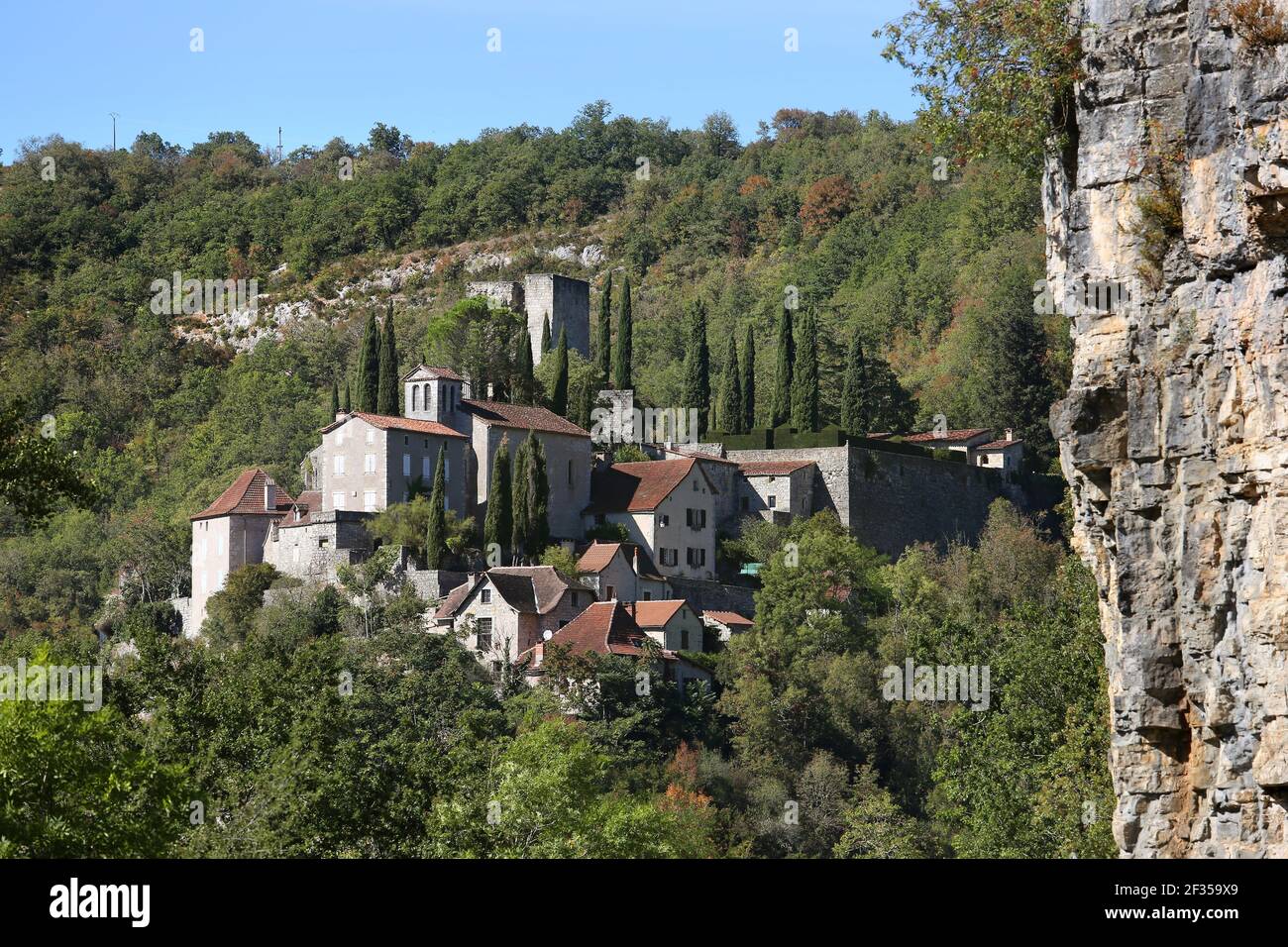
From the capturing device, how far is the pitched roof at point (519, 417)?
64.0 metres

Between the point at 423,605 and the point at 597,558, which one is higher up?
the point at 597,558

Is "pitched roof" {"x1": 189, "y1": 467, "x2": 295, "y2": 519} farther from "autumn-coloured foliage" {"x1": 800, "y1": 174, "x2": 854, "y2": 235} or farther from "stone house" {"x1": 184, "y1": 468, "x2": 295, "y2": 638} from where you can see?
"autumn-coloured foliage" {"x1": 800, "y1": 174, "x2": 854, "y2": 235}

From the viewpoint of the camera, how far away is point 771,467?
6819 cm

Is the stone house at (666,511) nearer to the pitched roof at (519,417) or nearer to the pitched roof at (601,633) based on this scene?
the pitched roof at (519,417)

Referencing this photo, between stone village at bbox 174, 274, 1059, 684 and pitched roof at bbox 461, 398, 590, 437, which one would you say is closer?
stone village at bbox 174, 274, 1059, 684

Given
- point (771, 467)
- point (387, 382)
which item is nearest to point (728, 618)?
point (771, 467)

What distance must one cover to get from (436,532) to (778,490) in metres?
14.5

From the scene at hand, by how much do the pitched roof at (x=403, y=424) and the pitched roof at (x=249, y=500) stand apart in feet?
12.3

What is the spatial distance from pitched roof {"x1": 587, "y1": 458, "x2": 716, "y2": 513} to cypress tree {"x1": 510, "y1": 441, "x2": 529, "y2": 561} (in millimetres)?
4265

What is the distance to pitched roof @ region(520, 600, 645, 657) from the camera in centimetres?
5456

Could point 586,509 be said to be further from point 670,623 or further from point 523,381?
point 670,623

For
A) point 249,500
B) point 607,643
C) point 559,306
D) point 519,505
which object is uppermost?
point 559,306

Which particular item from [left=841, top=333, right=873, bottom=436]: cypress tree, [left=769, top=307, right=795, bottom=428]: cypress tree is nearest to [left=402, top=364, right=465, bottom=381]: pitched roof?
[left=769, top=307, right=795, bottom=428]: cypress tree
